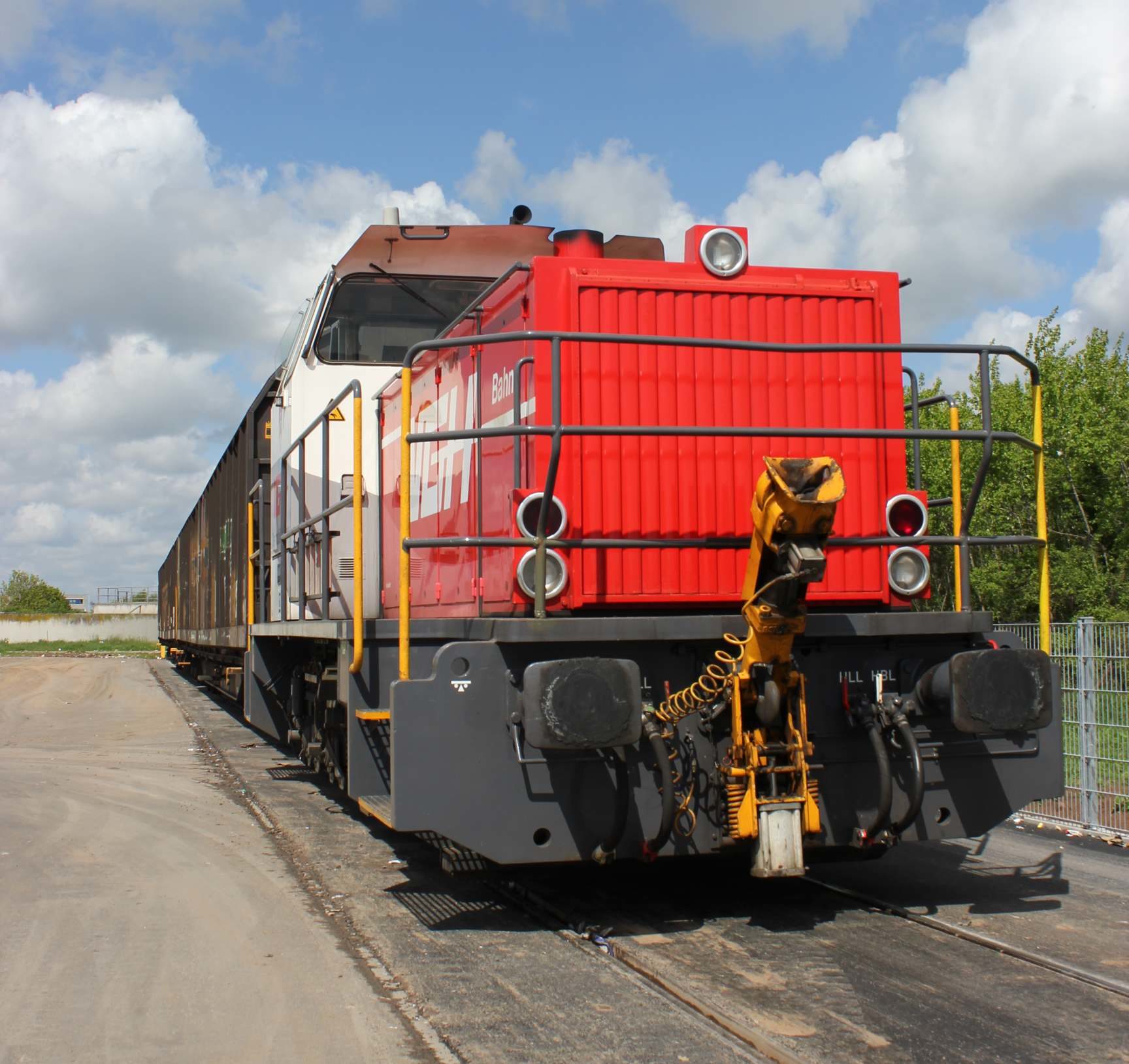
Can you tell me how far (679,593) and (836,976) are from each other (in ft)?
5.61

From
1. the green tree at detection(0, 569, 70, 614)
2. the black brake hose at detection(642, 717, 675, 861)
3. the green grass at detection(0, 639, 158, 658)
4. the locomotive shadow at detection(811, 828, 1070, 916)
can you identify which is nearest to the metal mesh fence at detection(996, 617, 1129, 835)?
the locomotive shadow at detection(811, 828, 1070, 916)

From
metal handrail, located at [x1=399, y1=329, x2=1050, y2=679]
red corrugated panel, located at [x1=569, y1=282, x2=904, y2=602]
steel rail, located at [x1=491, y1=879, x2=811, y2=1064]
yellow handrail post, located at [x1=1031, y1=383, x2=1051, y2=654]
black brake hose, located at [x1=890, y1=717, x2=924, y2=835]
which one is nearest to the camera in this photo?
steel rail, located at [x1=491, y1=879, x2=811, y2=1064]

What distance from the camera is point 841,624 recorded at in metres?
4.93

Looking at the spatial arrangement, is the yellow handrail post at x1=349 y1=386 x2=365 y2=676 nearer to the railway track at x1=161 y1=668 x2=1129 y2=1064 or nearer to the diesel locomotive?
the diesel locomotive

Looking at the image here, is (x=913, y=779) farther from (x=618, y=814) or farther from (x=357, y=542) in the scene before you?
(x=357, y=542)

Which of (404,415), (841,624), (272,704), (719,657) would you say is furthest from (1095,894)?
(272,704)

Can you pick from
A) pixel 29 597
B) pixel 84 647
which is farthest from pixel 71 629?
pixel 29 597

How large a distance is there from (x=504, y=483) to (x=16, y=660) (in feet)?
145

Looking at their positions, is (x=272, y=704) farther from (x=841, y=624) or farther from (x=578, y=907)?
(x=841, y=624)

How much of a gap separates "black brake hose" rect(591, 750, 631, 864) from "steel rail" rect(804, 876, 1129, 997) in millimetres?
1415

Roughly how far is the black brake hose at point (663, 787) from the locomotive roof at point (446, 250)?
3.79 meters

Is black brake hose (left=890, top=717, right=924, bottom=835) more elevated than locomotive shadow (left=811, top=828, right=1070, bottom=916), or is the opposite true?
black brake hose (left=890, top=717, right=924, bottom=835)

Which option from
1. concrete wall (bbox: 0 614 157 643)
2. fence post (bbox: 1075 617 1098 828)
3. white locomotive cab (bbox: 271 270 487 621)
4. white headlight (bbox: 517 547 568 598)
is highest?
white locomotive cab (bbox: 271 270 487 621)

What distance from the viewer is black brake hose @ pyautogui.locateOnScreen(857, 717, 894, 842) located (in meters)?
4.75
